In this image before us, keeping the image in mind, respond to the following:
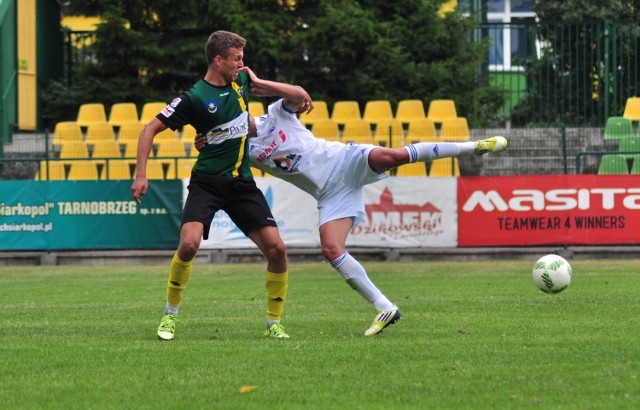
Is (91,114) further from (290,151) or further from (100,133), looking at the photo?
(290,151)

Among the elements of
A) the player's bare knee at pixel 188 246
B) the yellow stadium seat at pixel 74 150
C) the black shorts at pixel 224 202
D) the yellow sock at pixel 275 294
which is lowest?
the yellow sock at pixel 275 294

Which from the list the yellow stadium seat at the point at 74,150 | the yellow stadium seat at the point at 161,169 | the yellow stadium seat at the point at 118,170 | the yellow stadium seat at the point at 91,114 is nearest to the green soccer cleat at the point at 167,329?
the yellow stadium seat at the point at 161,169

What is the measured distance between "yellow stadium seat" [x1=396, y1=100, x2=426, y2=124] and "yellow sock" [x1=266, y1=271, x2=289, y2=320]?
18042mm

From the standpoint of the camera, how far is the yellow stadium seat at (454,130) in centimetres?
2528

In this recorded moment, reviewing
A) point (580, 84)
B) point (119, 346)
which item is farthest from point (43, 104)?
point (119, 346)

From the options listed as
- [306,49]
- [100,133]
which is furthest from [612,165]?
[100,133]

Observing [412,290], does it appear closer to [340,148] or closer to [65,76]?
[340,148]

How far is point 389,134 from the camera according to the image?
23594 millimetres

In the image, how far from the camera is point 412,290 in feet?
48.9

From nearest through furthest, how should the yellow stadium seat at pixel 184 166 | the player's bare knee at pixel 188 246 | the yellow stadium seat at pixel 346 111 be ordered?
the player's bare knee at pixel 188 246, the yellow stadium seat at pixel 184 166, the yellow stadium seat at pixel 346 111

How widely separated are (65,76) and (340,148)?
25.1m

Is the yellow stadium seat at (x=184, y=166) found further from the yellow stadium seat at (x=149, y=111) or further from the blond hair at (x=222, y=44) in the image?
the blond hair at (x=222, y=44)

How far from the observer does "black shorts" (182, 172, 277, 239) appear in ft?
30.4

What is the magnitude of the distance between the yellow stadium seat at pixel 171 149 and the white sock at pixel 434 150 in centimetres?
1688
